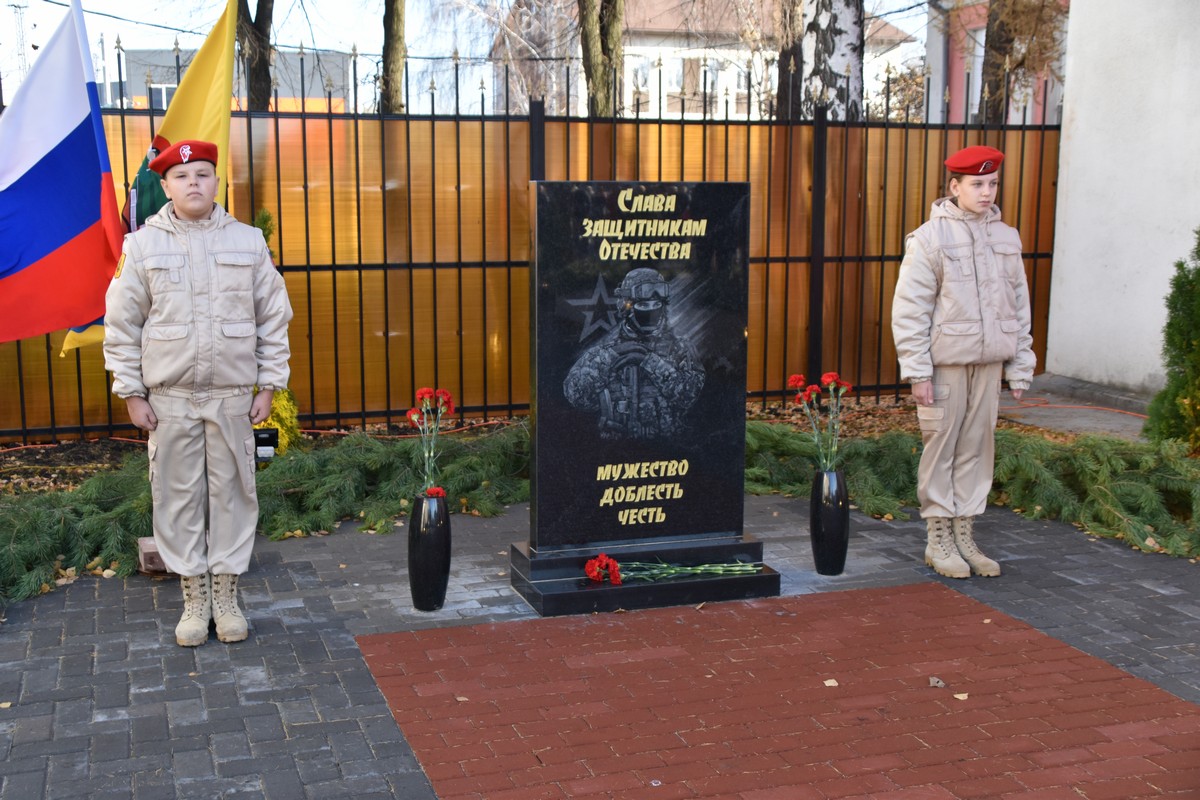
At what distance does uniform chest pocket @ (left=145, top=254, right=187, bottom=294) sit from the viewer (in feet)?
16.2

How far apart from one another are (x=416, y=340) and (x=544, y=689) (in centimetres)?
520

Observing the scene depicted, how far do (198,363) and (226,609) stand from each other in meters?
1.06

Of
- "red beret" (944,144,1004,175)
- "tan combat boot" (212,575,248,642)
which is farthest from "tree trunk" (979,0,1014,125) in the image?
"tan combat boot" (212,575,248,642)

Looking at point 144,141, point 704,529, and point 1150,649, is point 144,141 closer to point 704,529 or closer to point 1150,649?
point 704,529

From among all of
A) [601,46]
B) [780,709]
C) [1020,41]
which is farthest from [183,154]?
[1020,41]

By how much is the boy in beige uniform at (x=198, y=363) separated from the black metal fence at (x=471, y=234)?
380 cm

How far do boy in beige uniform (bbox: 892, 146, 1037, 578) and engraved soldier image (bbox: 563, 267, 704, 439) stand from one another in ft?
3.51

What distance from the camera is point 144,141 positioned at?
8594 mm

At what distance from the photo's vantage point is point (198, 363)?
4.98 m

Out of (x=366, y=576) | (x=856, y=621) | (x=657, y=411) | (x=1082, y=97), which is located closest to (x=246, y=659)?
→ (x=366, y=576)

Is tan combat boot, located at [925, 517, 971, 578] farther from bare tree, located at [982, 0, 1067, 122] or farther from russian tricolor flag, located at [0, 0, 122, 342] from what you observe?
bare tree, located at [982, 0, 1067, 122]

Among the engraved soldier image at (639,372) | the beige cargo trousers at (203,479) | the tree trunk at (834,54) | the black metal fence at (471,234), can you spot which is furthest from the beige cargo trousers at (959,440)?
the tree trunk at (834,54)

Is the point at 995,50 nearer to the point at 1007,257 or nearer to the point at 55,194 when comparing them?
the point at 1007,257

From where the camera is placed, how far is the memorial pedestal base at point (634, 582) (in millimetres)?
5562
